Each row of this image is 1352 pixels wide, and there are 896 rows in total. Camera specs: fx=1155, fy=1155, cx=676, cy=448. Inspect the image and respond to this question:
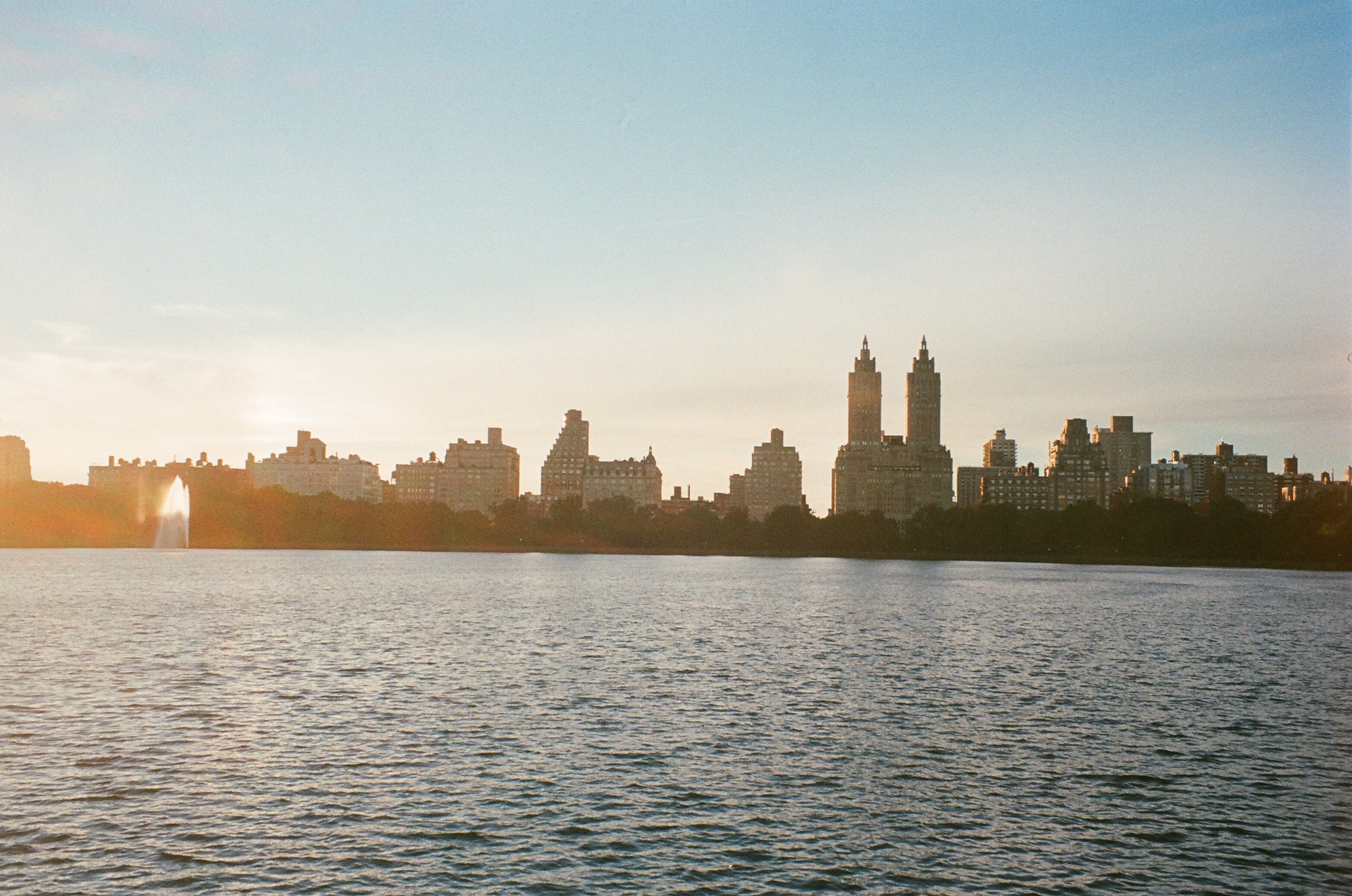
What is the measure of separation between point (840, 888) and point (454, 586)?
13792 centimetres

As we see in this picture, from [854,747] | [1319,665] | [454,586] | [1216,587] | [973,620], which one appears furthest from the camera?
[1216,587]

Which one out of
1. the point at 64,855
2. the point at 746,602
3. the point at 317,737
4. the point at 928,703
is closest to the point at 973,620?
the point at 746,602

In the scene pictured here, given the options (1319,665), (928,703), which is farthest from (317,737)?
(1319,665)

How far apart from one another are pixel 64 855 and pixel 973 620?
90845mm

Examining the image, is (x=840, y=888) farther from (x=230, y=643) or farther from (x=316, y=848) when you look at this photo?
(x=230, y=643)

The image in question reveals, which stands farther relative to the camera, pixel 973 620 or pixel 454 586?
pixel 454 586

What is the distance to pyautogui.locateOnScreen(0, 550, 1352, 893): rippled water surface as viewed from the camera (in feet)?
103

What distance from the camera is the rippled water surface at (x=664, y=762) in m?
31.3

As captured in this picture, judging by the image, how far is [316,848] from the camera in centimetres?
3209

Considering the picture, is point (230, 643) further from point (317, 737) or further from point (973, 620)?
point (973, 620)

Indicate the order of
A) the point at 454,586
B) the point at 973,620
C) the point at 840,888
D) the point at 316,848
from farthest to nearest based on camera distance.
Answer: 1. the point at 454,586
2. the point at 973,620
3. the point at 316,848
4. the point at 840,888

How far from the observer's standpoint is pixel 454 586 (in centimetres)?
16288

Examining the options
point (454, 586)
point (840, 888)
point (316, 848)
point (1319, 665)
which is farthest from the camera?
point (454, 586)

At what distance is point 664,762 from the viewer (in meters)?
43.4
